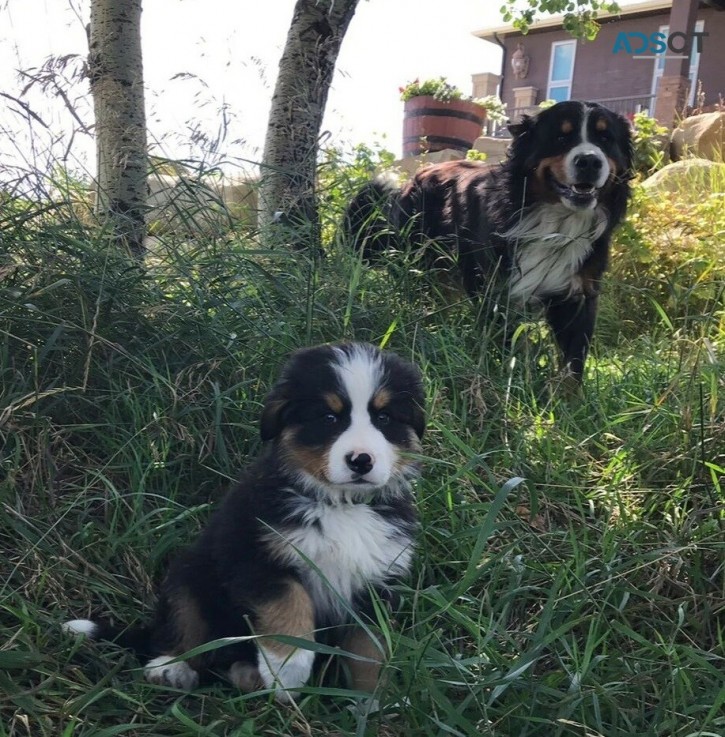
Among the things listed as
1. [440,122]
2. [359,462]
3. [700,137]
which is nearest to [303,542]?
[359,462]

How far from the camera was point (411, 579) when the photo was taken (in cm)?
239

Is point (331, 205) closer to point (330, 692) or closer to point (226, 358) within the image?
point (226, 358)

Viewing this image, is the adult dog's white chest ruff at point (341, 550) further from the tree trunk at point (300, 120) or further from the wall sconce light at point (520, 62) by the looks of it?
the wall sconce light at point (520, 62)

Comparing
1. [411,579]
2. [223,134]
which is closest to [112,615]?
[411,579]

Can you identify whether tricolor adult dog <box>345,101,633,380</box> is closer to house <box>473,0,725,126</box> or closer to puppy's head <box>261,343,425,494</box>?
puppy's head <box>261,343,425,494</box>

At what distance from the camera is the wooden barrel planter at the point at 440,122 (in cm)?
1091

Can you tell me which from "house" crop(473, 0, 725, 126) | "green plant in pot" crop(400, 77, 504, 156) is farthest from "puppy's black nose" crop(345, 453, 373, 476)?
"house" crop(473, 0, 725, 126)

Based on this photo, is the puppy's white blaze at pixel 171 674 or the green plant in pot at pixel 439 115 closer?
the puppy's white blaze at pixel 171 674

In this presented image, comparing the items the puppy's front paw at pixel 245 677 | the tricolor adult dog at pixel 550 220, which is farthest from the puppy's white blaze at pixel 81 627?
the tricolor adult dog at pixel 550 220

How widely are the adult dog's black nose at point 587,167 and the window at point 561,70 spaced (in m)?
16.2

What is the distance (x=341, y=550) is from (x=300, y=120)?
2.55 m

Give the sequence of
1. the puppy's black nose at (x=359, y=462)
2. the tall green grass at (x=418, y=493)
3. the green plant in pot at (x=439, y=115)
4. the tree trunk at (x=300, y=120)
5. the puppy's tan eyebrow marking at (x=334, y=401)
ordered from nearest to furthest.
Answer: the tall green grass at (x=418, y=493)
the puppy's black nose at (x=359, y=462)
the puppy's tan eyebrow marking at (x=334, y=401)
the tree trunk at (x=300, y=120)
the green plant in pot at (x=439, y=115)

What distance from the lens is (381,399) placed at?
213cm

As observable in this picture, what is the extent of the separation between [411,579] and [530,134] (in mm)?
2675
